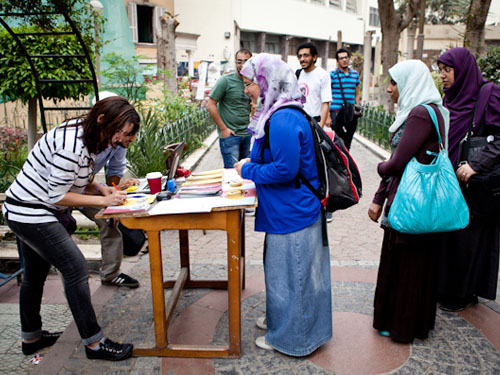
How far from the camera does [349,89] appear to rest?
750 cm

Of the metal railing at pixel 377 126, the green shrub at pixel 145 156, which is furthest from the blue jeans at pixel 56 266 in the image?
the metal railing at pixel 377 126

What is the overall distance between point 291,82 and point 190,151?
7.57 metres

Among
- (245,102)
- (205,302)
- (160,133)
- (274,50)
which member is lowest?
(205,302)

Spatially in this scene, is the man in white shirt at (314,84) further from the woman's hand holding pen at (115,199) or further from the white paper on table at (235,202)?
the woman's hand holding pen at (115,199)

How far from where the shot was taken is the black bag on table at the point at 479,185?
3268 millimetres

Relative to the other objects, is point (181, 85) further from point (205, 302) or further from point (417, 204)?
point (417, 204)

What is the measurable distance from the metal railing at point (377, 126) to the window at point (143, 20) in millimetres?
14414

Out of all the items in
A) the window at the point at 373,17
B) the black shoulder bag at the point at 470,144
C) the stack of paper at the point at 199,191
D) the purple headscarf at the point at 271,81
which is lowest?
the stack of paper at the point at 199,191

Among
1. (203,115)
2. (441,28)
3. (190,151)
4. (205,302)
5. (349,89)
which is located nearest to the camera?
(205,302)

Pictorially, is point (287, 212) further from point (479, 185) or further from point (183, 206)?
point (479, 185)

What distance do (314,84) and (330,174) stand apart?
360 centimetres


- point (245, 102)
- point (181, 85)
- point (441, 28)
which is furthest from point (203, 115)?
point (441, 28)

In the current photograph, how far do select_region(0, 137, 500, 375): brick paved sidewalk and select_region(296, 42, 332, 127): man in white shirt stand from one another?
7.78 feet

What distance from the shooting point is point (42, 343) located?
322 centimetres
